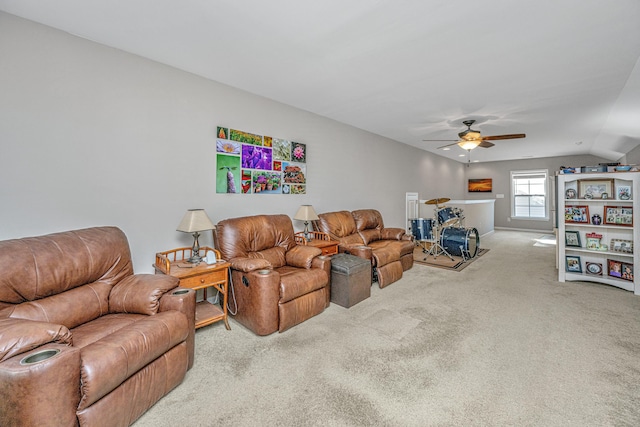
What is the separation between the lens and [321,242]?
377cm

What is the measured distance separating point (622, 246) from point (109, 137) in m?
6.40

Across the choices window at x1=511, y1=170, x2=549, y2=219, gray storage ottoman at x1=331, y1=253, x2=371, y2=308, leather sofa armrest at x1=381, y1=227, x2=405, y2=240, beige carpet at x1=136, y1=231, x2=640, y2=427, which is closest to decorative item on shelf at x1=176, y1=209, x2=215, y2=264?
beige carpet at x1=136, y1=231, x2=640, y2=427

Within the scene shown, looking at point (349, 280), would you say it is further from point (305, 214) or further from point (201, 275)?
point (201, 275)

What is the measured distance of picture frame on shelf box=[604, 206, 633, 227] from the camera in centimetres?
363

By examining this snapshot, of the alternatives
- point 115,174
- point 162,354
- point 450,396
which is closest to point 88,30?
point 115,174

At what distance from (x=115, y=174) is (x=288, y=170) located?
2.05 meters

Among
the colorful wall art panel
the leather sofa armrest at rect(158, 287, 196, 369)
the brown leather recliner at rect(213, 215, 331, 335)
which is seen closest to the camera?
the leather sofa armrest at rect(158, 287, 196, 369)

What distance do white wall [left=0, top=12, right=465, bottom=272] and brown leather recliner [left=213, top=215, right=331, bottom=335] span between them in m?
0.40

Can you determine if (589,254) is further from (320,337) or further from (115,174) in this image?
(115,174)

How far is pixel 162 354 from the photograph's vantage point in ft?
5.52

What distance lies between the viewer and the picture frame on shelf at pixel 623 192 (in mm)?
3635

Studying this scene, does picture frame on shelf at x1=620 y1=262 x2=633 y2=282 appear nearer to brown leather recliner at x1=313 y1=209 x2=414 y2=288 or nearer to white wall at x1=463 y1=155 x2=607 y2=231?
brown leather recliner at x1=313 y1=209 x2=414 y2=288

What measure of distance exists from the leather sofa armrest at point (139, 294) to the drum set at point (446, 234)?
4859 millimetres

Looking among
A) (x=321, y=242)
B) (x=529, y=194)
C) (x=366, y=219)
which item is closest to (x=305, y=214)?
(x=321, y=242)
